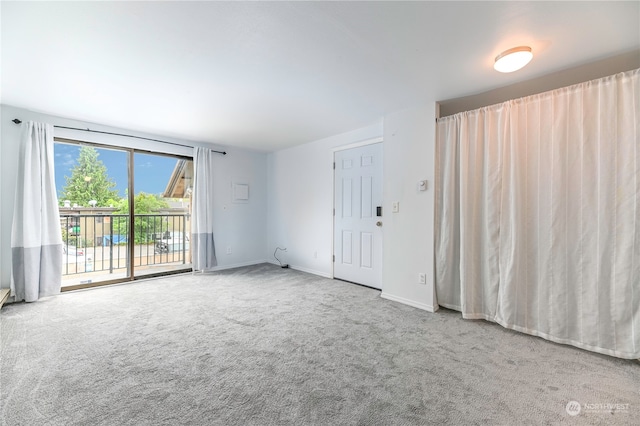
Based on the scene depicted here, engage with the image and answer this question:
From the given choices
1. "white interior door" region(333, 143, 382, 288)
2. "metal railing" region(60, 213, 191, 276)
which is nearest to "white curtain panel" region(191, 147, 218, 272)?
"metal railing" region(60, 213, 191, 276)

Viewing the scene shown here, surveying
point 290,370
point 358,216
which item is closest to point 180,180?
point 358,216

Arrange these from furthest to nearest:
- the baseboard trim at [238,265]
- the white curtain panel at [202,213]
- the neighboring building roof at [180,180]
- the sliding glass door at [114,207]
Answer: the baseboard trim at [238,265] → the neighboring building roof at [180,180] → the white curtain panel at [202,213] → the sliding glass door at [114,207]

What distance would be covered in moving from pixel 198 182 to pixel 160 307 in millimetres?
2219

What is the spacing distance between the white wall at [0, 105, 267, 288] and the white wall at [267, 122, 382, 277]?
0.27 meters

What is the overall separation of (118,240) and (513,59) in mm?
5714

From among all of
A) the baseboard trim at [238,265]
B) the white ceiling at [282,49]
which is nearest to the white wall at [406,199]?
the white ceiling at [282,49]

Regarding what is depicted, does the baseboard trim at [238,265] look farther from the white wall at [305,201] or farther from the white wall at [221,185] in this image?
the white wall at [305,201]

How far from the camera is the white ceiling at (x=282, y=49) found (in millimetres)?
1510

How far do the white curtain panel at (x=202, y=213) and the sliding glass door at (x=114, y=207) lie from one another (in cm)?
36

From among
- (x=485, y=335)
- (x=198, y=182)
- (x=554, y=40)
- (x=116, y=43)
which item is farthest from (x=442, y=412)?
(x=198, y=182)

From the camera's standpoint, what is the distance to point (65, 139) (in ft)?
11.2

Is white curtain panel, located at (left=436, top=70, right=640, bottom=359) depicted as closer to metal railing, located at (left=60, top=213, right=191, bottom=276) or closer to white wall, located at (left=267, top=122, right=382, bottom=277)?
white wall, located at (left=267, top=122, right=382, bottom=277)

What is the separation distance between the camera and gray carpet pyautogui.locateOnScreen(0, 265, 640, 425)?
1.41m

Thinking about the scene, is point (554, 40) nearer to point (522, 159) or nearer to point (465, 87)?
point (465, 87)
